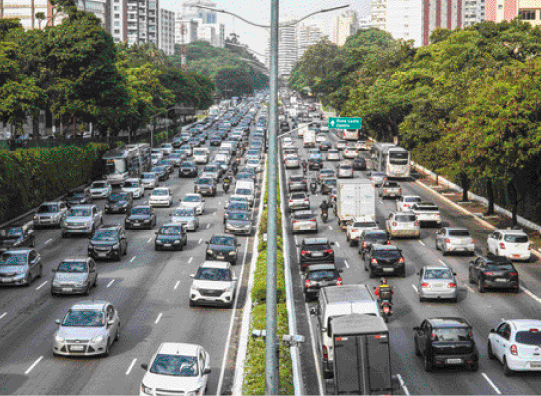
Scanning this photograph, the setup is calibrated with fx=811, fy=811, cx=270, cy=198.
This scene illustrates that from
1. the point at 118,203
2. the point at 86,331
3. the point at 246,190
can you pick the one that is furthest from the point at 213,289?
the point at 246,190

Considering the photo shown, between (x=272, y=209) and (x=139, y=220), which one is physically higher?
(x=272, y=209)

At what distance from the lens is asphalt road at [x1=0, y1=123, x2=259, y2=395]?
22.7 m

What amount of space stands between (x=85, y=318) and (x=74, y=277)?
8.88 meters

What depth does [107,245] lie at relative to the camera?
137 feet

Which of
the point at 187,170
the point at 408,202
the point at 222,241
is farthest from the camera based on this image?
the point at 187,170

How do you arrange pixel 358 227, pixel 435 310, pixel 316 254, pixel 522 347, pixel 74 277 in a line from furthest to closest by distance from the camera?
pixel 358 227, pixel 316 254, pixel 74 277, pixel 435 310, pixel 522 347

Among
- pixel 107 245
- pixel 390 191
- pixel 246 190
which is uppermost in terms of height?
pixel 246 190

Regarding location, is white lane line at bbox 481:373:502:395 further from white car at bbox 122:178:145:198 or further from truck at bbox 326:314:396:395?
white car at bbox 122:178:145:198

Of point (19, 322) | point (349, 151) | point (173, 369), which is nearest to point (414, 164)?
point (349, 151)

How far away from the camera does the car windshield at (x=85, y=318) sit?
998 inches

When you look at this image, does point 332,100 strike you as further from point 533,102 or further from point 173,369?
point 173,369

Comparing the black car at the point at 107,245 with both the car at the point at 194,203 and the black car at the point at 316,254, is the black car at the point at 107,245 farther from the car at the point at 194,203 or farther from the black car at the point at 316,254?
the car at the point at 194,203

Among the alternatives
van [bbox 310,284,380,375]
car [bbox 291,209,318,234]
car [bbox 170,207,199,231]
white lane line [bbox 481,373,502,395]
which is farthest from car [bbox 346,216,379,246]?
white lane line [bbox 481,373,502,395]

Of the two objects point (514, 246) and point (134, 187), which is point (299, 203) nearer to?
point (134, 187)
